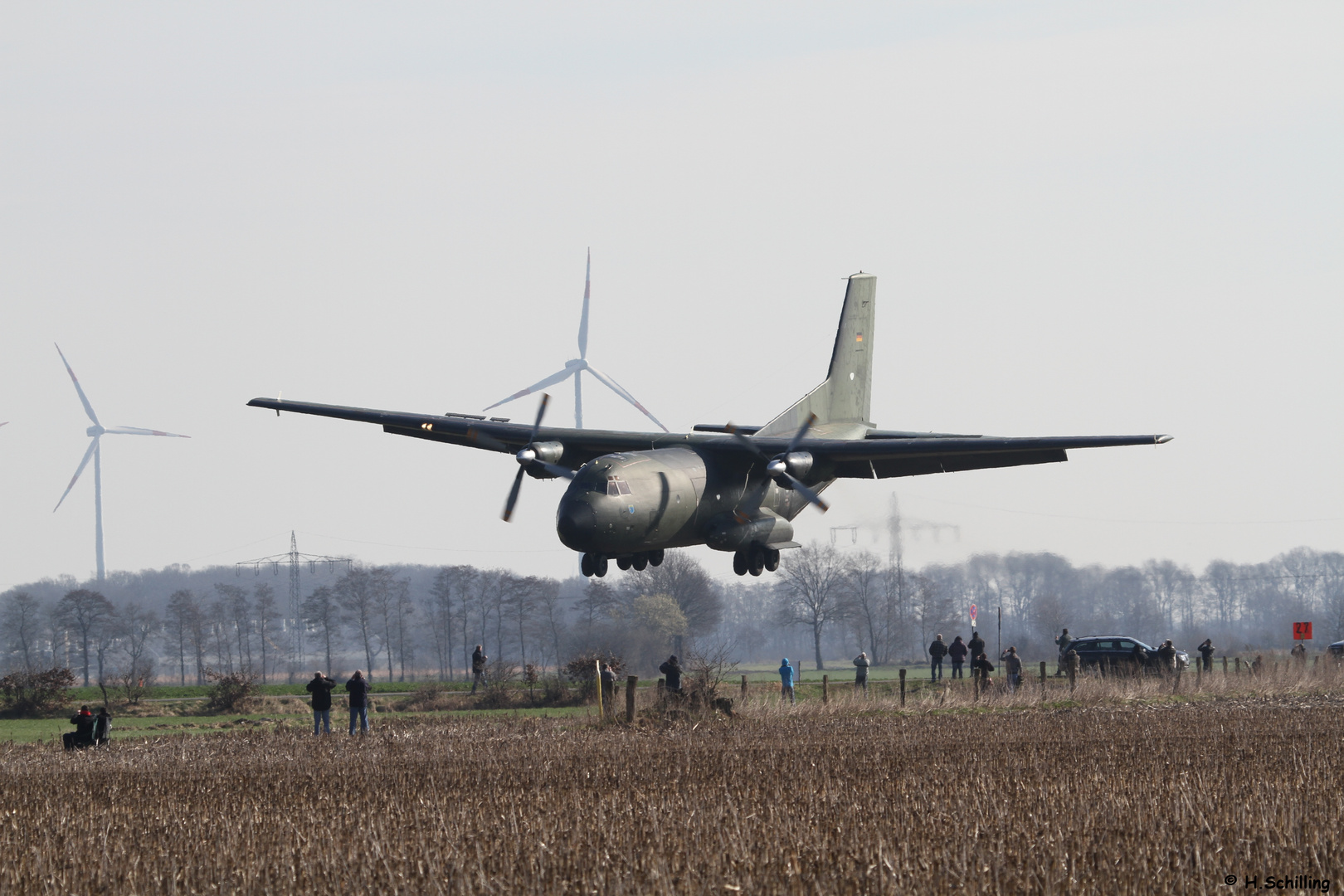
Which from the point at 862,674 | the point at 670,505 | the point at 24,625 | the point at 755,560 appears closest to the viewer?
the point at 670,505

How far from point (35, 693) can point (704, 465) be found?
80.9ft

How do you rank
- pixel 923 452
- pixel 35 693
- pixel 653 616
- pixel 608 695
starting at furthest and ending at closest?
pixel 653 616 < pixel 35 693 < pixel 923 452 < pixel 608 695

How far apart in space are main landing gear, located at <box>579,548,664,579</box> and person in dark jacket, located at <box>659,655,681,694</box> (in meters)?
2.47

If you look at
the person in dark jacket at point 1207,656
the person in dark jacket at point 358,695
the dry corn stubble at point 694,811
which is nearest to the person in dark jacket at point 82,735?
the dry corn stubble at point 694,811

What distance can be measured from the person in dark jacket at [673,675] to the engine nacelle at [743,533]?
10.3 feet

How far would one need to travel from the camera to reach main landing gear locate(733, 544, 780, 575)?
1426 inches

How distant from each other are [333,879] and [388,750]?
46.9 feet

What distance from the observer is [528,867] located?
518 inches

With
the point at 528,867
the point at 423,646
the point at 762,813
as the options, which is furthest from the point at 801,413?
the point at 423,646

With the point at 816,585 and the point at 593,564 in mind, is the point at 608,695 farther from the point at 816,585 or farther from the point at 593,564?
→ the point at 816,585

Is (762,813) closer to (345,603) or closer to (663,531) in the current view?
(663,531)

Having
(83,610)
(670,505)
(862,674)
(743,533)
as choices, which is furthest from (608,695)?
(83,610)

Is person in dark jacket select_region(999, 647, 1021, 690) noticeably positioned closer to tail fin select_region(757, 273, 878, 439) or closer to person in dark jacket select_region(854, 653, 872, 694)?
person in dark jacket select_region(854, 653, 872, 694)

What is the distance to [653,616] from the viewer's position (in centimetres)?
9300
